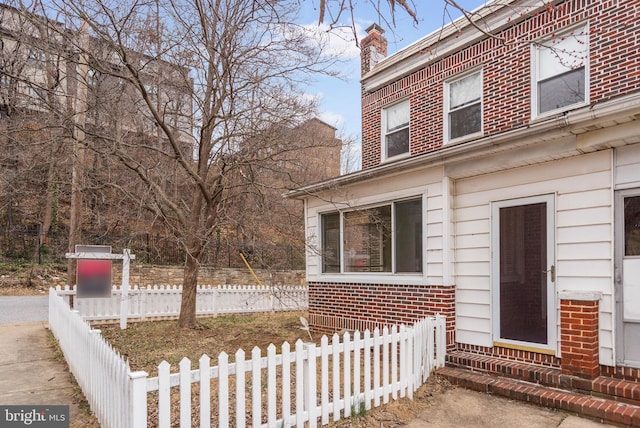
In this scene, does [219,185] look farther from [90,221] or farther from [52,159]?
[90,221]

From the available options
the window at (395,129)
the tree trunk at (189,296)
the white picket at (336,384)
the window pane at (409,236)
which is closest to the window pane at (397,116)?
the window at (395,129)

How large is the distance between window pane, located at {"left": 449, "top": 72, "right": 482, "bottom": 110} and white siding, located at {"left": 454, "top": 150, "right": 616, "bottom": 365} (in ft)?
9.92

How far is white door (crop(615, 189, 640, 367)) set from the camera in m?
4.50

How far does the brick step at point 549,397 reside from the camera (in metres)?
4.02

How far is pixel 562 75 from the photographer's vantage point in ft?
22.9

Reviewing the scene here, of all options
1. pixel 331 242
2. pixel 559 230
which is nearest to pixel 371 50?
pixel 331 242

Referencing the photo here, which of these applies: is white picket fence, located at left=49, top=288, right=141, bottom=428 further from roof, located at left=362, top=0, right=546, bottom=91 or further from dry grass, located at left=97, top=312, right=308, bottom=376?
roof, located at left=362, top=0, right=546, bottom=91

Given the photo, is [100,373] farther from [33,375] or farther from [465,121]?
[465,121]

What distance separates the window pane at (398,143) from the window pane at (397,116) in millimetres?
169

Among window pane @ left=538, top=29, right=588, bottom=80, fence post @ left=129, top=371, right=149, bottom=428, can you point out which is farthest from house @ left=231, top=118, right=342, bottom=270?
fence post @ left=129, top=371, right=149, bottom=428

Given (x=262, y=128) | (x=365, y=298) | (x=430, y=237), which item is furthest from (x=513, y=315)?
(x=262, y=128)

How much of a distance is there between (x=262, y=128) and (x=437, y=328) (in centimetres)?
510

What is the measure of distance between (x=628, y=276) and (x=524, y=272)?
1.16 metres

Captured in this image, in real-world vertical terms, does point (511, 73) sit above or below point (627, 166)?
above
